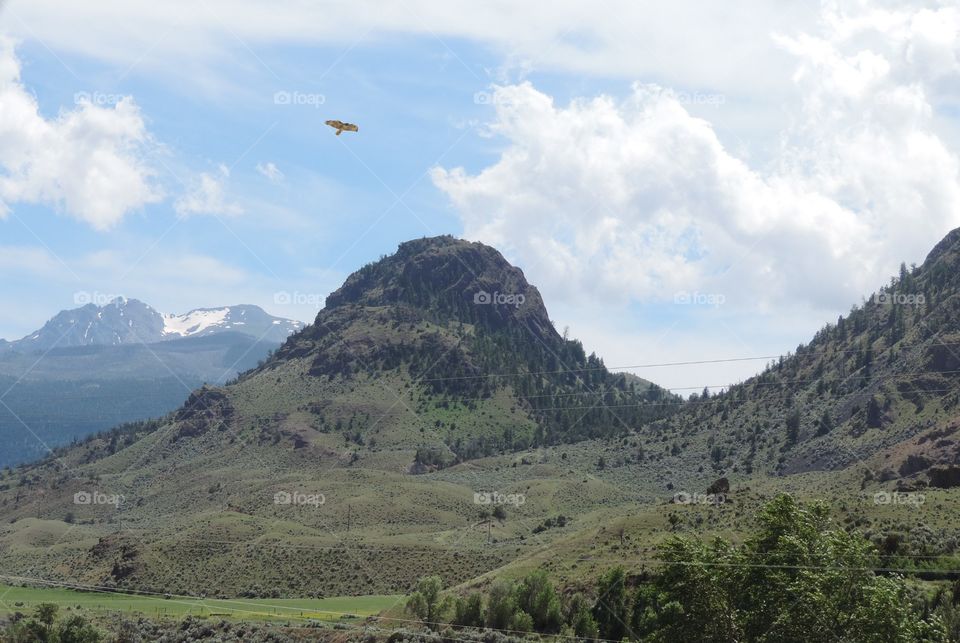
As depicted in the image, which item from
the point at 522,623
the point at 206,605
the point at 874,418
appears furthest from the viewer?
the point at 874,418

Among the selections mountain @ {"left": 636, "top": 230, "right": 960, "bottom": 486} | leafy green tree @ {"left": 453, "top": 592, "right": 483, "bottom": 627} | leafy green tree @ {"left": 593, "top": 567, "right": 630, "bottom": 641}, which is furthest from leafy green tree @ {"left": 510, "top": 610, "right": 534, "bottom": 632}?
mountain @ {"left": 636, "top": 230, "right": 960, "bottom": 486}

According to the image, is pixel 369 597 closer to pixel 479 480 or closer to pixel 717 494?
pixel 717 494

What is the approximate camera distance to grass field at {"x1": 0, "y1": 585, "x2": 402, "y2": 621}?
91.2 metres

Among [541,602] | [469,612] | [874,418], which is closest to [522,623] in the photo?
[541,602]

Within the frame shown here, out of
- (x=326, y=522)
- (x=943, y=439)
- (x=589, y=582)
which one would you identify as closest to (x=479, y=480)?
(x=326, y=522)

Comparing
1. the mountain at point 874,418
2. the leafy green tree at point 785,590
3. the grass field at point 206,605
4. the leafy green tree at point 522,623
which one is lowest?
the grass field at point 206,605

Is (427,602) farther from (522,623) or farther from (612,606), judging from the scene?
(612,606)

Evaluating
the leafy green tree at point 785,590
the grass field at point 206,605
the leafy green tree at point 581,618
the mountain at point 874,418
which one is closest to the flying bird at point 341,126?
the leafy green tree at point 785,590

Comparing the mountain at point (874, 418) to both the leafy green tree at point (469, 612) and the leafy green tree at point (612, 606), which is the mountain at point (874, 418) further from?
the leafy green tree at point (469, 612)

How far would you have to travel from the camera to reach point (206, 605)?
101 m

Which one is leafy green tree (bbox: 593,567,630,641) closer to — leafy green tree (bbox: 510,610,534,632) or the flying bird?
leafy green tree (bbox: 510,610,534,632)

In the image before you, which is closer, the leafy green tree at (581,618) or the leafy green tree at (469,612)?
the leafy green tree at (581,618)

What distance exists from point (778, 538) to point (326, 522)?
111 meters

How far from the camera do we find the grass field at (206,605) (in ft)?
299
